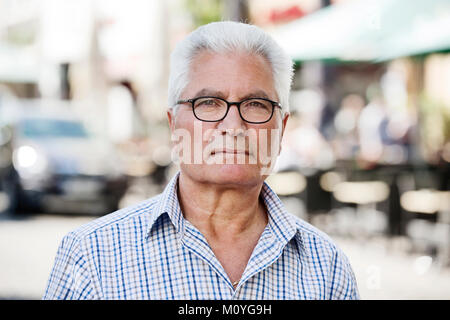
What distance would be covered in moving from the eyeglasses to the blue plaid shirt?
0.23 meters

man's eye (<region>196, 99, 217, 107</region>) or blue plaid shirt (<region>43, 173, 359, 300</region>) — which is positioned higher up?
man's eye (<region>196, 99, 217, 107</region>)

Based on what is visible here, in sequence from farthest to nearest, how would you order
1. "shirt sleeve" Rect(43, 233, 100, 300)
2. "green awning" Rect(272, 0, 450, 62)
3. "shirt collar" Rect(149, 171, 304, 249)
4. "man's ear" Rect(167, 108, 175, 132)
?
"green awning" Rect(272, 0, 450, 62)
"man's ear" Rect(167, 108, 175, 132)
"shirt collar" Rect(149, 171, 304, 249)
"shirt sleeve" Rect(43, 233, 100, 300)

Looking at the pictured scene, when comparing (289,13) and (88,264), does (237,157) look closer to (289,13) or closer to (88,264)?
(88,264)

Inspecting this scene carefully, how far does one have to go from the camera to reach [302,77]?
15.9m

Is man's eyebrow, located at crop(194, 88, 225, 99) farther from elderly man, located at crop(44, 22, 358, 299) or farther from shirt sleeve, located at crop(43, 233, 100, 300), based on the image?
shirt sleeve, located at crop(43, 233, 100, 300)

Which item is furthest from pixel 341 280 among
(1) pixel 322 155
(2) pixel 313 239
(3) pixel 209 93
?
(1) pixel 322 155

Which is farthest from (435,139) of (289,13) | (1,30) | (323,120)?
(1,30)

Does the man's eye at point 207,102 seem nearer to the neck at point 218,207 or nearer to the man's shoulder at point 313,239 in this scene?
the neck at point 218,207

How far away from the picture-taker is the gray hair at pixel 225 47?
1.63 metres

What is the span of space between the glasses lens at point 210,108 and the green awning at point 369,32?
136 inches

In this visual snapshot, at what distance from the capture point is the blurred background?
5.97 m

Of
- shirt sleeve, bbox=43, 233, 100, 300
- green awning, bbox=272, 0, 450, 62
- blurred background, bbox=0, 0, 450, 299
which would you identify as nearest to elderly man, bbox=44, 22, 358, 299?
shirt sleeve, bbox=43, 233, 100, 300

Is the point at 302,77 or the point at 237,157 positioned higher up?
the point at 302,77
